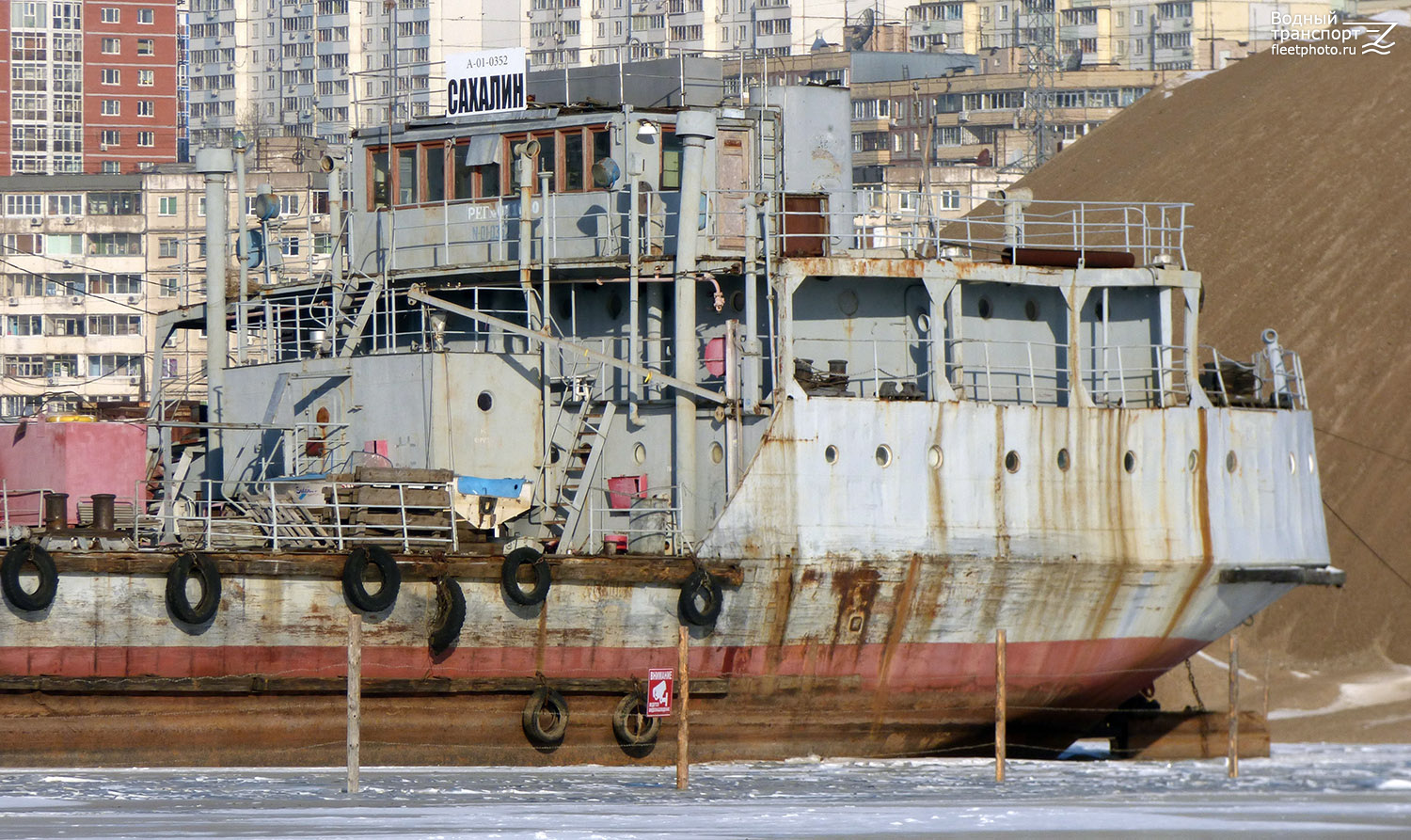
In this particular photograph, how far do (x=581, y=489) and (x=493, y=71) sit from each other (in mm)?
6010

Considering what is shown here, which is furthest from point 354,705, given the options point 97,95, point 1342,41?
point 97,95

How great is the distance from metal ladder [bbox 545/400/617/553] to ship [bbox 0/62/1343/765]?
6cm

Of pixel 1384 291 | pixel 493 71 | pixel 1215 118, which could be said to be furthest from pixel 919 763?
pixel 1215 118

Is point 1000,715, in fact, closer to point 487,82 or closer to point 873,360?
point 873,360

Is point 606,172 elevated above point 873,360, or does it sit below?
above

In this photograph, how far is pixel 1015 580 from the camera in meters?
23.0

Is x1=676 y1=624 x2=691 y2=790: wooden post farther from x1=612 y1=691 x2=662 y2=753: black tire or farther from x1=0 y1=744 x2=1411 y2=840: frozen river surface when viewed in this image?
x1=612 y1=691 x2=662 y2=753: black tire

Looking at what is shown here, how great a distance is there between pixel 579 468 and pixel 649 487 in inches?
34.6

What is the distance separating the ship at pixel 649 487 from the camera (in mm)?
20438

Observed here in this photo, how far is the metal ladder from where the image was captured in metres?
22.4

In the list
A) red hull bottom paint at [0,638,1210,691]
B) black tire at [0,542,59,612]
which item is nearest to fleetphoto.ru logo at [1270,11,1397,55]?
red hull bottom paint at [0,638,1210,691]

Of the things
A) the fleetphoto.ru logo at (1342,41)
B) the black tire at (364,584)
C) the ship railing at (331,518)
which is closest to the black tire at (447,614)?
the black tire at (364,584)

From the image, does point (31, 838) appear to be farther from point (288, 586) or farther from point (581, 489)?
point (581, 489)

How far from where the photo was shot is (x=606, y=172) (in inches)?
915
